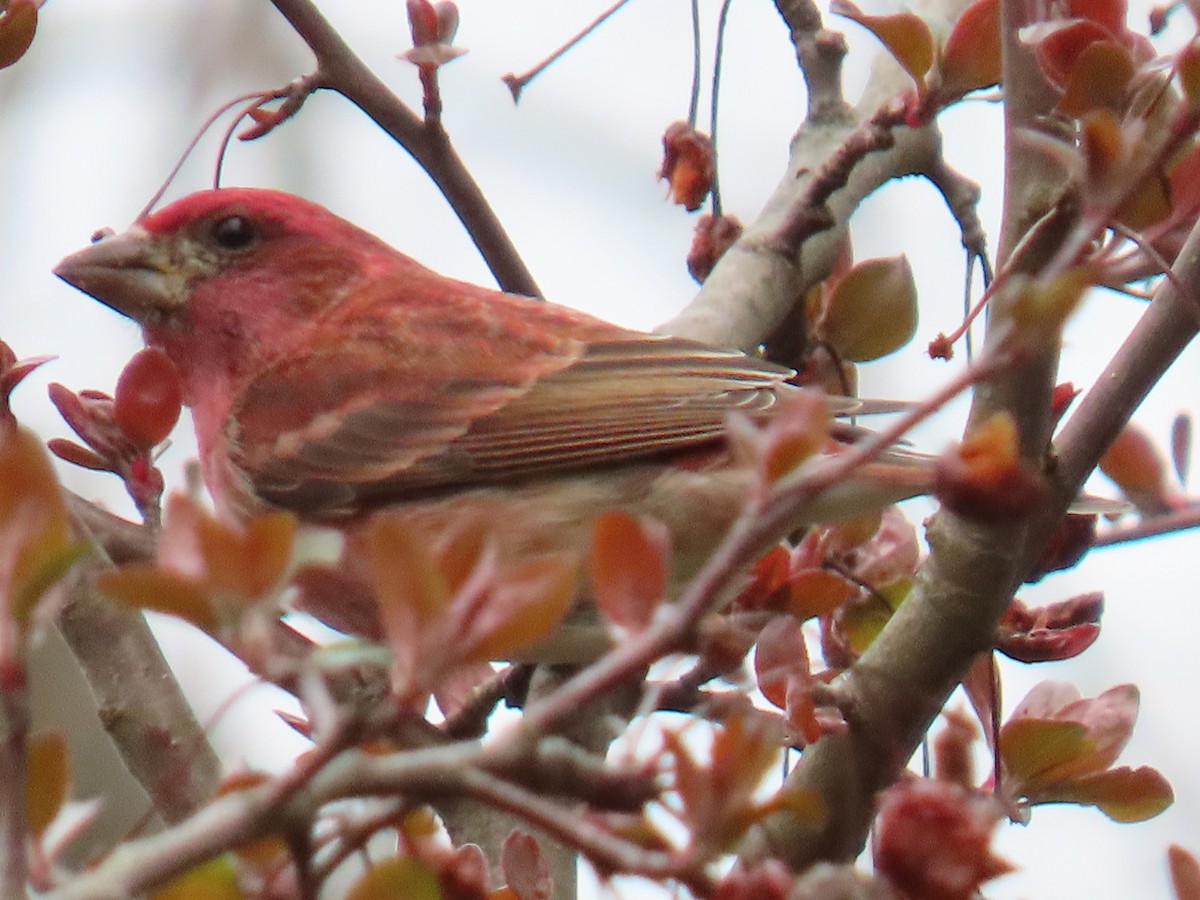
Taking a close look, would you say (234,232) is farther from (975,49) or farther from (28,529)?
(28,529)

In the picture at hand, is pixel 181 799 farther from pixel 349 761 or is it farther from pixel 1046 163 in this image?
pixel 1046 163

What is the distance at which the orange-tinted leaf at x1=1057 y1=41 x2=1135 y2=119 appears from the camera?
1.75 m

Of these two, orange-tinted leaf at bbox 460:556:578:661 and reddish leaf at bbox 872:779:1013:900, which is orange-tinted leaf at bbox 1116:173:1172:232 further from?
orange-tinted leaf at bbox 460:556:578:661

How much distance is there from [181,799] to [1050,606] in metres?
1.36

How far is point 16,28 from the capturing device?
2326 mm

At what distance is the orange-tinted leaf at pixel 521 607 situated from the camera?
3.81ft

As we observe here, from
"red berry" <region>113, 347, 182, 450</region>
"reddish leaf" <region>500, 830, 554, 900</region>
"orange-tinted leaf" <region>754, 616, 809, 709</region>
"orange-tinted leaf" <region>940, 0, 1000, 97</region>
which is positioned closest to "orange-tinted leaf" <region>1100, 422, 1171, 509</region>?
"orange-tinted leaf" <region>754, 616, 809, 709</region>

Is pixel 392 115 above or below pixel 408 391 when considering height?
above

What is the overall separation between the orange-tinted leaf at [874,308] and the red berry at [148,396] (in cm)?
128

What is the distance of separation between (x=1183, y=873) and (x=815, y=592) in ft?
3.45

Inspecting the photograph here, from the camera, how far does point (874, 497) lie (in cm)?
291

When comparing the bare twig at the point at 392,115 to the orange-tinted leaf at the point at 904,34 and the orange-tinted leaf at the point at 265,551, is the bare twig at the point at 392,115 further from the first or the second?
the orange-tinted leaf at the point at 265,551

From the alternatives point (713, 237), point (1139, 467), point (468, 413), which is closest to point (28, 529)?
point (1139, 467)

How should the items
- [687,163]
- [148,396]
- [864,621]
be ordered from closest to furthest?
1. [148,396]
2. [864,621]
3. [687,163]
